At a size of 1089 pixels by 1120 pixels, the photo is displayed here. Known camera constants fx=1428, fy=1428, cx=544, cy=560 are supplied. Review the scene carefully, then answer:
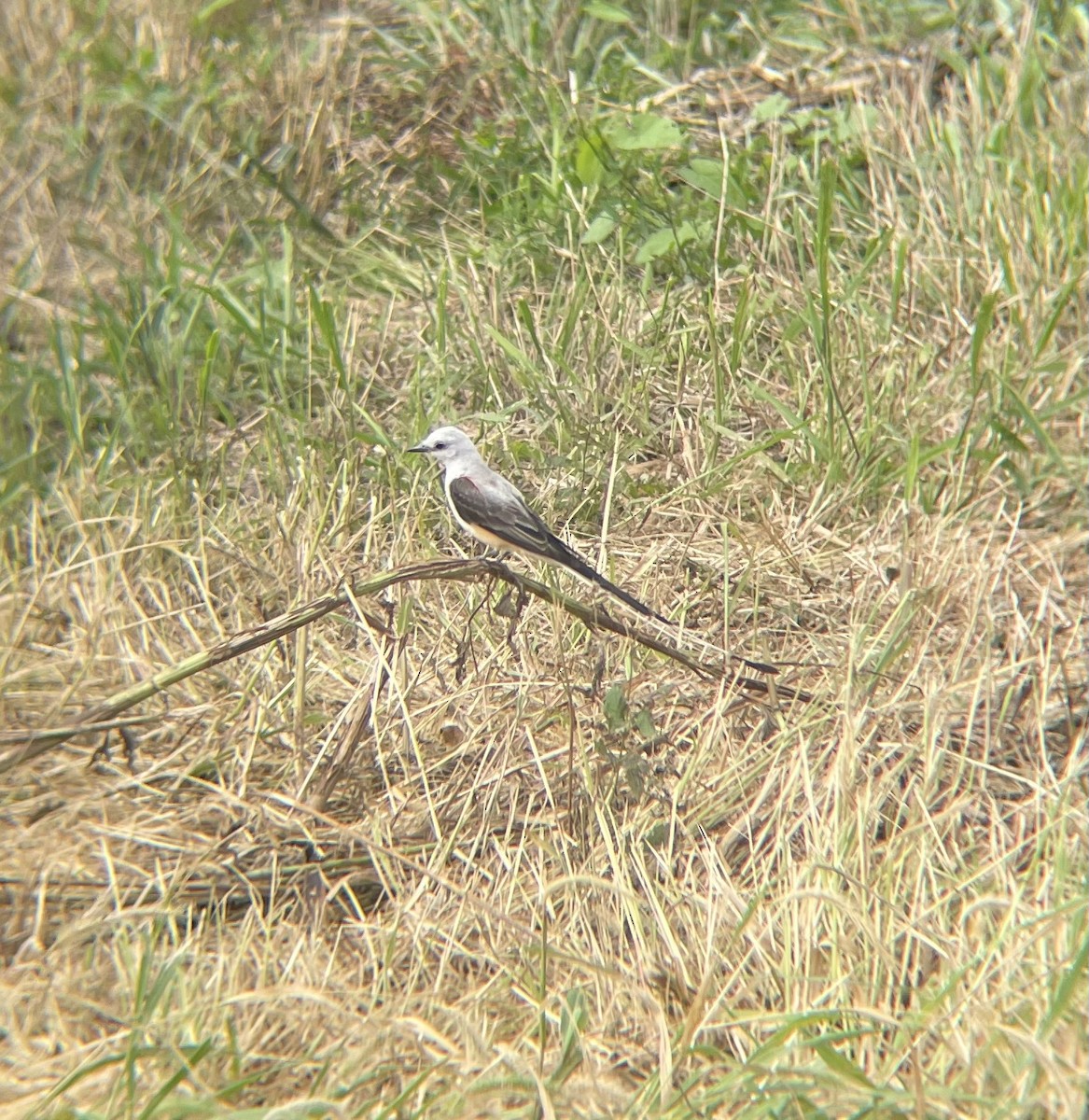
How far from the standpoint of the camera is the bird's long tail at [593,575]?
3979mm

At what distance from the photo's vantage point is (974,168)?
203 inches

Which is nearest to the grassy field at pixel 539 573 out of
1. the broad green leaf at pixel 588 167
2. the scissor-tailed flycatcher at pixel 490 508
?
the broad green leaf at pixel 588 167

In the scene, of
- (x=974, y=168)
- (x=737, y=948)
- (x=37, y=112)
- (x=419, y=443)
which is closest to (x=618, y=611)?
(x=419, y=443)

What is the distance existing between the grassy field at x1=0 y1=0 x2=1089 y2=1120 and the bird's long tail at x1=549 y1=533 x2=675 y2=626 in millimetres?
110

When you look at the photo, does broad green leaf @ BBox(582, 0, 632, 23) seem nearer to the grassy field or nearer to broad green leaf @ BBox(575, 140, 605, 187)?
the grassy field

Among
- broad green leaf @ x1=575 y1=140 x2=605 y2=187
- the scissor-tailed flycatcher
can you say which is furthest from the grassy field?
the scissor-tailed flycatcher

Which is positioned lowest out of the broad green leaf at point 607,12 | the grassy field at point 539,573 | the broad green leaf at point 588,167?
the grassy field at point 539,573

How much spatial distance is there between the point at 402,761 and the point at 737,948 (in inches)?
40.9

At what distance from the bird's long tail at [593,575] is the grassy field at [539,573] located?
0.11m

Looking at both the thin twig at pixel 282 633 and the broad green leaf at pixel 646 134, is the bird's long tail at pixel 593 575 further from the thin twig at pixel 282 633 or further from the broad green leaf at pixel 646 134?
the broad green leaf at pixel 646 134

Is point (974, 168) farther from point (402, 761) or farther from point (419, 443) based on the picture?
point (402, 761)

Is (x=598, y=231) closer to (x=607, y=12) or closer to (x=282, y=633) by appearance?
(x=607, y=12)

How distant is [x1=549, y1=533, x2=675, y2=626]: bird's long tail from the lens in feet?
13.1

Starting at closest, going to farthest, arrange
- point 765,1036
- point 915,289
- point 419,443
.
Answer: point 765,1036 → point 419,443 → point 915,289
